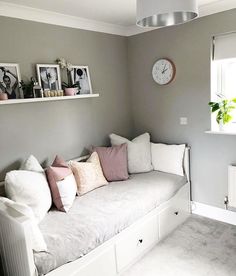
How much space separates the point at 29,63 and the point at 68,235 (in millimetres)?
1716

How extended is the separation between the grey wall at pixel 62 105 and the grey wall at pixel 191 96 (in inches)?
12.9

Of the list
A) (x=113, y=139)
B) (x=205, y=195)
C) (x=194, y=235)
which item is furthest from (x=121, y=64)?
(x=194, y=235)

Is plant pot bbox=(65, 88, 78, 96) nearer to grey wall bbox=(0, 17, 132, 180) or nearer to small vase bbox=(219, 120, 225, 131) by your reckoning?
grey wall bbox=(0, 17, 132, 180)

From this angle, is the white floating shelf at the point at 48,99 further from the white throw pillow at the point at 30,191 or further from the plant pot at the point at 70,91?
the white throw pillow at the point at 30,191

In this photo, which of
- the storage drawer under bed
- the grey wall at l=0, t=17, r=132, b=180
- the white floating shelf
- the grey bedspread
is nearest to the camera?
the grey bedspread

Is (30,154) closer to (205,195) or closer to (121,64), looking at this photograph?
(121,64)

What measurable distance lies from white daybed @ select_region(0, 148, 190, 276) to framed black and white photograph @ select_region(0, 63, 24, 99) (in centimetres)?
116

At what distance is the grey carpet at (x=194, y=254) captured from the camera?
2.24 meters

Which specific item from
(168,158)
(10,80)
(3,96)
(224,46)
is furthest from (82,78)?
(224,46)

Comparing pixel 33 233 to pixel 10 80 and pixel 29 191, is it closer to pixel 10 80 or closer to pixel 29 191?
pixel 29 191

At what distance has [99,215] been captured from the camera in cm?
220

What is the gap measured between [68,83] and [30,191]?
136 cm

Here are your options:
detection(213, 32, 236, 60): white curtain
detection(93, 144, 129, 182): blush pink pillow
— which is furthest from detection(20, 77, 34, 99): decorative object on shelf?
detection(213, 32, 236, 60): white curtain

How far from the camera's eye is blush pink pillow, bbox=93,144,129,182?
298 cm
